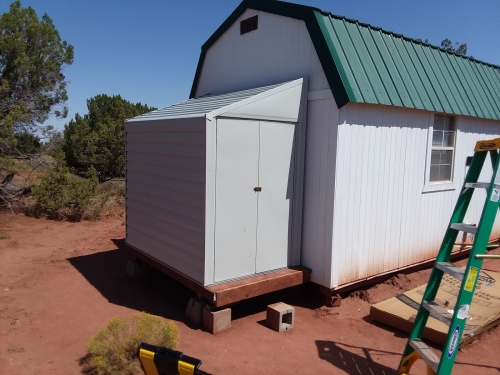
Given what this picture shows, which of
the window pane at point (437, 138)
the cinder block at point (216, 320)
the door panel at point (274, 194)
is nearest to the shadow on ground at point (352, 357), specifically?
the cinder block at point (216, 320)

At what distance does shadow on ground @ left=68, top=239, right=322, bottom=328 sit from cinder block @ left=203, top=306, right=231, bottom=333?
352mm

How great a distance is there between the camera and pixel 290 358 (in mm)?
4398

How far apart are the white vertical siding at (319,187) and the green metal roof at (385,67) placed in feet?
1.40

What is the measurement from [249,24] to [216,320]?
4.65m

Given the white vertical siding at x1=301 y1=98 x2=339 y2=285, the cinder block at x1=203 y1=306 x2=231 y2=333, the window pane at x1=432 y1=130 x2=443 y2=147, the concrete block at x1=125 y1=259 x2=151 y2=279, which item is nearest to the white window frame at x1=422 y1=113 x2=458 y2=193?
the window pane at x1=432 y1=130 x2=443 y2=147

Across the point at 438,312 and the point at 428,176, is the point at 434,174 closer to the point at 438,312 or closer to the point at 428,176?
the point at 428,176

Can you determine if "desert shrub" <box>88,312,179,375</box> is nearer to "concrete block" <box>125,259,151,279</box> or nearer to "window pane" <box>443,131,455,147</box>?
"concrete block" <box>125,259,151,279</box>

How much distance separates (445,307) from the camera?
5.10 meters

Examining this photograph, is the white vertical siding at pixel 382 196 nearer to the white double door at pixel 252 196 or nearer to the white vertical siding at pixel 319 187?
the white vertical siding at pixel 319 187

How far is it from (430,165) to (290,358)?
4.22m

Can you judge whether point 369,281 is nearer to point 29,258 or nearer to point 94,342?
point 94,342

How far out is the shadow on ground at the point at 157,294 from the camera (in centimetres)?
571

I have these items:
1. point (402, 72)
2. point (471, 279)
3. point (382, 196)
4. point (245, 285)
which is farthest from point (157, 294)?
point (402, 72)

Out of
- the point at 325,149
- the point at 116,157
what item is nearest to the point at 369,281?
the point at 325,149
